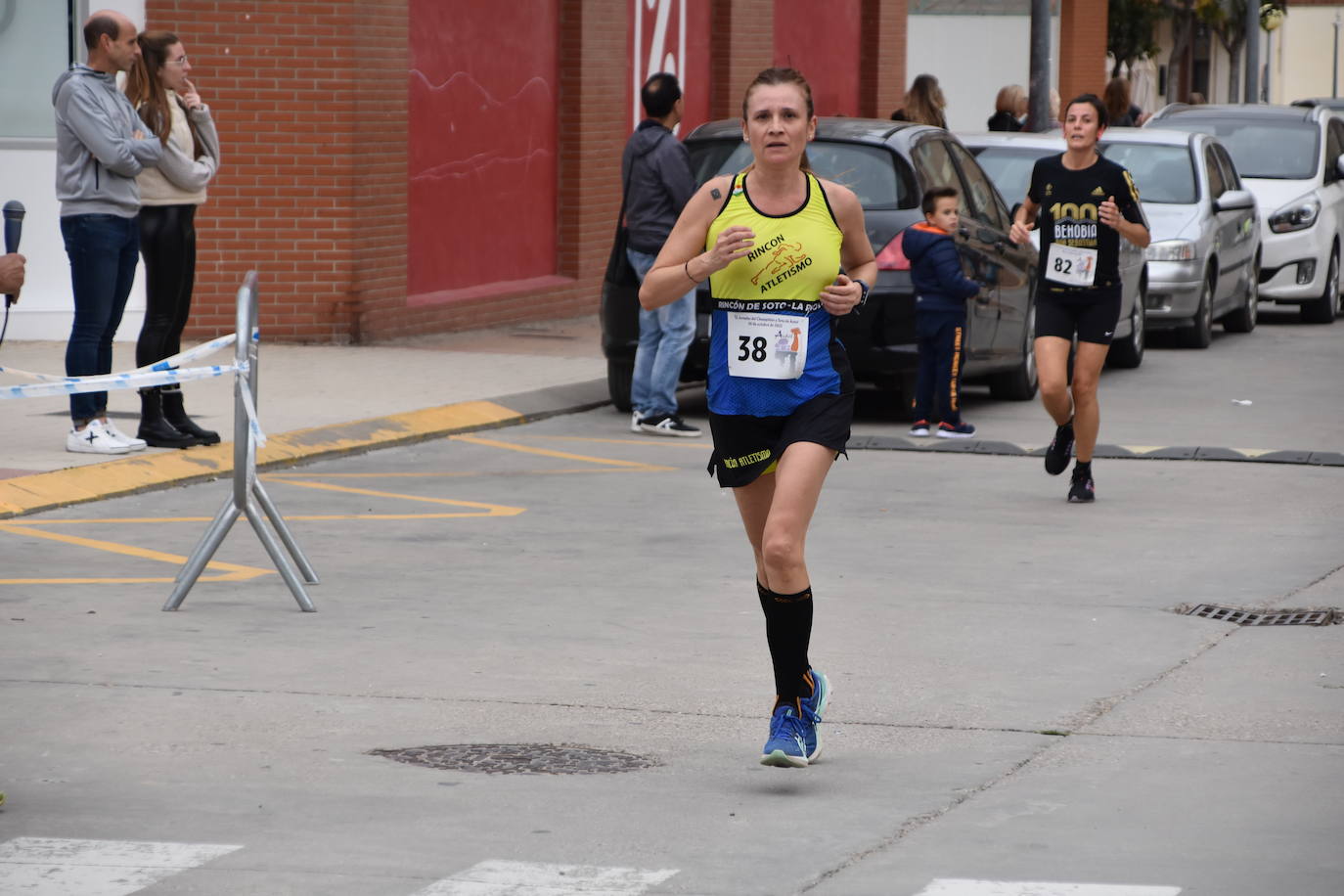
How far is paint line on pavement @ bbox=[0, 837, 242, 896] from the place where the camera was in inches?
198

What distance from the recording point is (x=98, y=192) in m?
11.2

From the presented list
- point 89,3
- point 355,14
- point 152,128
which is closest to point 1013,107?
point 355,14

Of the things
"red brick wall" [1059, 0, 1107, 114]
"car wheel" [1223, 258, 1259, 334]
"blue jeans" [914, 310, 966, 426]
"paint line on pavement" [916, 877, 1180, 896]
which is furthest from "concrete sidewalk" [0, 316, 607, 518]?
"red brick wall" [1059, 0, 1107, 114]

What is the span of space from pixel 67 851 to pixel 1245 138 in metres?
19.1

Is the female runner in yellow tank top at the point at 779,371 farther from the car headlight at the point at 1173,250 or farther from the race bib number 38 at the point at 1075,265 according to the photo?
the car headlight at the point at 1173,250

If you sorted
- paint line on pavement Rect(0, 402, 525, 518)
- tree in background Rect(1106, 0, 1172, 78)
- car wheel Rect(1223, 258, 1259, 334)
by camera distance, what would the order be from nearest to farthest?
paint line on pavement Rect(0, 402, 525, 518)
car wheel Rect(1223, 258, 1259, 334)
tree in background Rect(1106, 0, 1172, 78)

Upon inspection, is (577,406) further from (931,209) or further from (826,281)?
(826,281)

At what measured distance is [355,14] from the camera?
16.6 meters

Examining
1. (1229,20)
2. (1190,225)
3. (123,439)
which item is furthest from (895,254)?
(1229,20)

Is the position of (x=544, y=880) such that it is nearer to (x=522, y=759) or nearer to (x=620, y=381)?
(x=522, y=759)

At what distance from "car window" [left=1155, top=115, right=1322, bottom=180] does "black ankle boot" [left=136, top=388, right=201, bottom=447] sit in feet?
41.8

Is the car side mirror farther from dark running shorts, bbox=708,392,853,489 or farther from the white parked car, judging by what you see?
dark running shorts, bbox=708,392,853,489

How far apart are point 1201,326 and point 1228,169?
6.29 feet

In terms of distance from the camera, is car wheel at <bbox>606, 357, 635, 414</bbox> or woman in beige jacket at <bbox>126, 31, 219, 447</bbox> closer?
woman in beige jacket at <bbox>126, 31, 219, 447</bbox>
